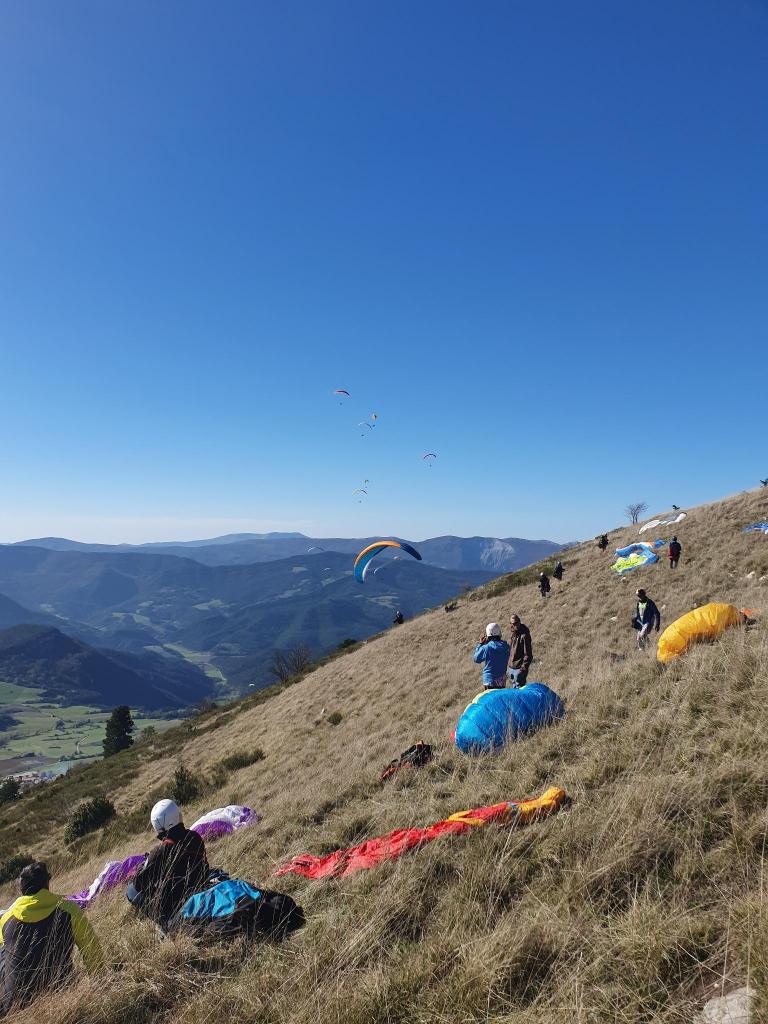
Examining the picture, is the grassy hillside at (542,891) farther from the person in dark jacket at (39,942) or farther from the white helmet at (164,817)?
the white helmet at (164,817)

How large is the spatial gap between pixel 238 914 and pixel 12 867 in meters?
16.0

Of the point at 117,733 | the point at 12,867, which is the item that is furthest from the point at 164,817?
the point at 117,733

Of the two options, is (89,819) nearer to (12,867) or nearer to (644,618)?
(12,867)

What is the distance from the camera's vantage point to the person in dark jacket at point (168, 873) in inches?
161

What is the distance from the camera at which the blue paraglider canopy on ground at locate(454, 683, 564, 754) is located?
21.2 ft

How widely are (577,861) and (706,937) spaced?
34.0 inches

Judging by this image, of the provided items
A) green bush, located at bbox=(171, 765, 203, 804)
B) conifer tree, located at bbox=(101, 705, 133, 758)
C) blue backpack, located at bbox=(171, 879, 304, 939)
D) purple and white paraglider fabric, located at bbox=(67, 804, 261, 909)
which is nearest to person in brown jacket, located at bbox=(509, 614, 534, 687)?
purple and white paraglider fabric, located at bbox=(67, 804, 261, 909)

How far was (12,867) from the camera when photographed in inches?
555

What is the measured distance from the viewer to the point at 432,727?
9797 millimetres

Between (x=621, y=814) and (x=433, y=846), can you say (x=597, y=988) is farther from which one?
(x=433, y=846)

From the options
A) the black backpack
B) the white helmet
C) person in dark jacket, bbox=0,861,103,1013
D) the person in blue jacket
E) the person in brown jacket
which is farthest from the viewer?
the person in brown jacket

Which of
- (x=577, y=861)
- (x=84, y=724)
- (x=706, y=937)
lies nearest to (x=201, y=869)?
(x=577, y=861)

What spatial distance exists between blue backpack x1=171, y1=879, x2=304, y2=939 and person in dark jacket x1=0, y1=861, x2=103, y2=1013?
66 centimetres

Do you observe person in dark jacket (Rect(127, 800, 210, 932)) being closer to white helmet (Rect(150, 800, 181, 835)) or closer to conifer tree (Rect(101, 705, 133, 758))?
white helmet (Rect(150, 800, 181, 835))
